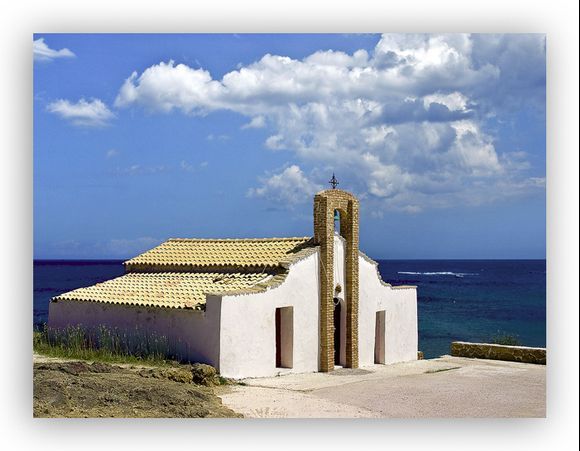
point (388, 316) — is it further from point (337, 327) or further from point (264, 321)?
point (264, 321)

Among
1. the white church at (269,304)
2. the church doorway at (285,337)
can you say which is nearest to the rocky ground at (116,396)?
the white church at (269,304)

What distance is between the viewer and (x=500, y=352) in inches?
714

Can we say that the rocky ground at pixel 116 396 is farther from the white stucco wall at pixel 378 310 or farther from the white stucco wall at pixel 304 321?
the white stucco wall at pixel 378 310

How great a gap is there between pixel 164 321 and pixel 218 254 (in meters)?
3.27

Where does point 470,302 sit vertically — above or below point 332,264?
below

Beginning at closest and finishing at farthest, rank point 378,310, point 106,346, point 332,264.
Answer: point 106,346 → point 332,264 → point 378,310

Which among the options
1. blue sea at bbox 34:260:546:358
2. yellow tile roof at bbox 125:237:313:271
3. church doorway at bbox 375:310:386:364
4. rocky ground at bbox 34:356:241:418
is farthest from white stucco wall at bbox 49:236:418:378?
blue sea at bbox 34:260:546:358

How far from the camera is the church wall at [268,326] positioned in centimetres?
1423

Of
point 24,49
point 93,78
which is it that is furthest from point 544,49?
point 24,49

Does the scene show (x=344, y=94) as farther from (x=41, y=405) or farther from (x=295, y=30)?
(x=41, y=405)

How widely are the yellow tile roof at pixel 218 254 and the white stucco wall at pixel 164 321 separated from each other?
218 centimetres

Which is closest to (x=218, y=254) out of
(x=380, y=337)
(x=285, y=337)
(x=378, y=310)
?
(x=285, y=337)

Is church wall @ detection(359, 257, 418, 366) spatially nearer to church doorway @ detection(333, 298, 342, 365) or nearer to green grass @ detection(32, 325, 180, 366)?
church doorway @ detection(333, 298, 342, 365)

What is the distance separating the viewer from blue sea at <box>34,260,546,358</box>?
33.7 m
